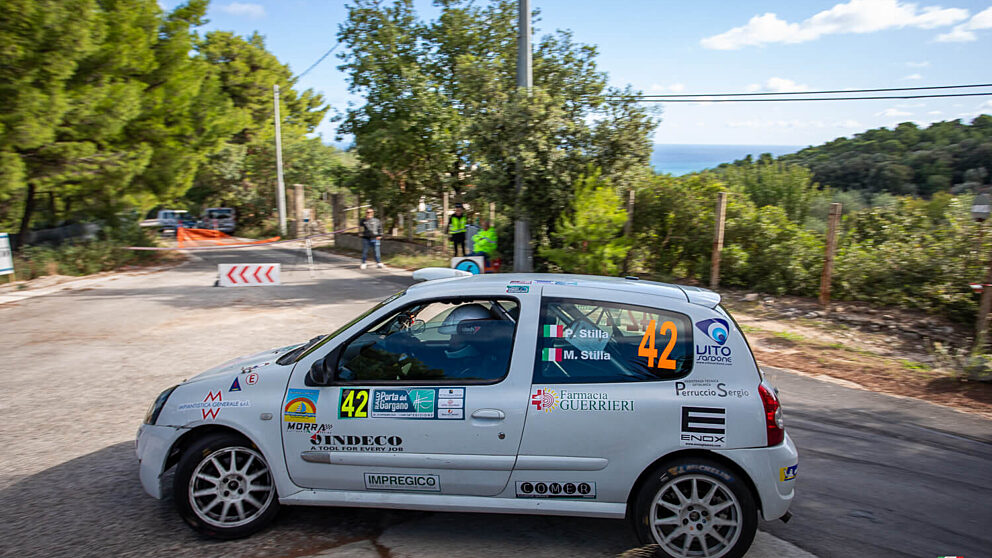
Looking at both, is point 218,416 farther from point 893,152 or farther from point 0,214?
point 893,152

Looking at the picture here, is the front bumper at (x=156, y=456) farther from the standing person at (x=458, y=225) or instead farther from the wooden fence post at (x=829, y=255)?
the standing person at (x=458, y=225)

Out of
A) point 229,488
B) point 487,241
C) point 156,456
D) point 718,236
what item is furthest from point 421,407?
point 487,241

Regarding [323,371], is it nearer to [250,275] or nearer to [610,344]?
[610,344]

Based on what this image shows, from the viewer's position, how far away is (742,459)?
363 cm

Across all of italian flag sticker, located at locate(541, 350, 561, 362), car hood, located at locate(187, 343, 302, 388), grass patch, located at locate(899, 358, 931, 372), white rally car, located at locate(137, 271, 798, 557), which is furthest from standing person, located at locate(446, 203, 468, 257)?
italian flag sticker, located at locate(541, 350, 561, 362)

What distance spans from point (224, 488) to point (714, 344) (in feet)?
10.2

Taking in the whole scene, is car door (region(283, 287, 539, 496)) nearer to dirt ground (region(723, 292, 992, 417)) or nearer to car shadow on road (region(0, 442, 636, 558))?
car shadow on road (region(0, 442, 636, 558))

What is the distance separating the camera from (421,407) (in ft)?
12.7

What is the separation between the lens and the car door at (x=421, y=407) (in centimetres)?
380

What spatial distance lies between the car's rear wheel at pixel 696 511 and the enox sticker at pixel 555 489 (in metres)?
0.30

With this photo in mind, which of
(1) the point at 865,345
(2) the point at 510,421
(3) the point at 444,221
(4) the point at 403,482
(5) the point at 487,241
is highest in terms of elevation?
(3) the point at 444,221

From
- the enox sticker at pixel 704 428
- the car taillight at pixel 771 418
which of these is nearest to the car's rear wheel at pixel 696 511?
the enox sticker at pixel 704 428

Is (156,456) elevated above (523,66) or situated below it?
below

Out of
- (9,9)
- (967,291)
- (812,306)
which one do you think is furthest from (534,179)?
(9,9)
